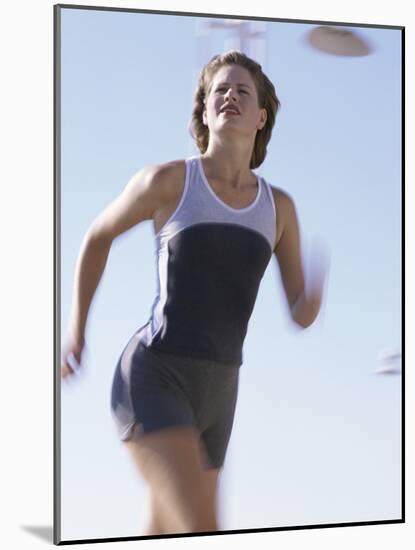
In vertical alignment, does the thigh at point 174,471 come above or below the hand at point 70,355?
below

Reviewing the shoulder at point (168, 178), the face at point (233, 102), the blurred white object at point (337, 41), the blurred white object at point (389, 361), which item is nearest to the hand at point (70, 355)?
the shoulder at point (168, 178)

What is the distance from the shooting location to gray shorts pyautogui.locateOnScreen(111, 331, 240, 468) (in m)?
5.71

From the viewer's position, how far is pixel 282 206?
19.7 feet

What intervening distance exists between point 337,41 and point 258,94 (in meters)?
0.49

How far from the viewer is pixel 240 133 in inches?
233

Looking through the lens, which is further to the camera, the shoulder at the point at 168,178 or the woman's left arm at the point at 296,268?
the woman's left arm at the point at 296,268

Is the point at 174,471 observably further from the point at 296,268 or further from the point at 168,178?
the point at 168,178

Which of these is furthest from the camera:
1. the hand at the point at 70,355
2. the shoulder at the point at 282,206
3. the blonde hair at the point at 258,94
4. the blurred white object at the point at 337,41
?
the blurred white object at the point at 337,41

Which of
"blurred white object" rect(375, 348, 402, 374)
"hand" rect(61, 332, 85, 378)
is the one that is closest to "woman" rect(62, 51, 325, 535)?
"hand" rect(61, 332, 85, 378)

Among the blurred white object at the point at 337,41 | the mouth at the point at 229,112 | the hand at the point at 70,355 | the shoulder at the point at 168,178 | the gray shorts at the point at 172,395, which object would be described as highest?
the blurred white object at the point at 337,41

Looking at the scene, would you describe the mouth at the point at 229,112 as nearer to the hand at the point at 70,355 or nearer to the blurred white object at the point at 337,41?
the blurred white object at the point at 337,41

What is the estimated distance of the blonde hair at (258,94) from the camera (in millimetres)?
5852
